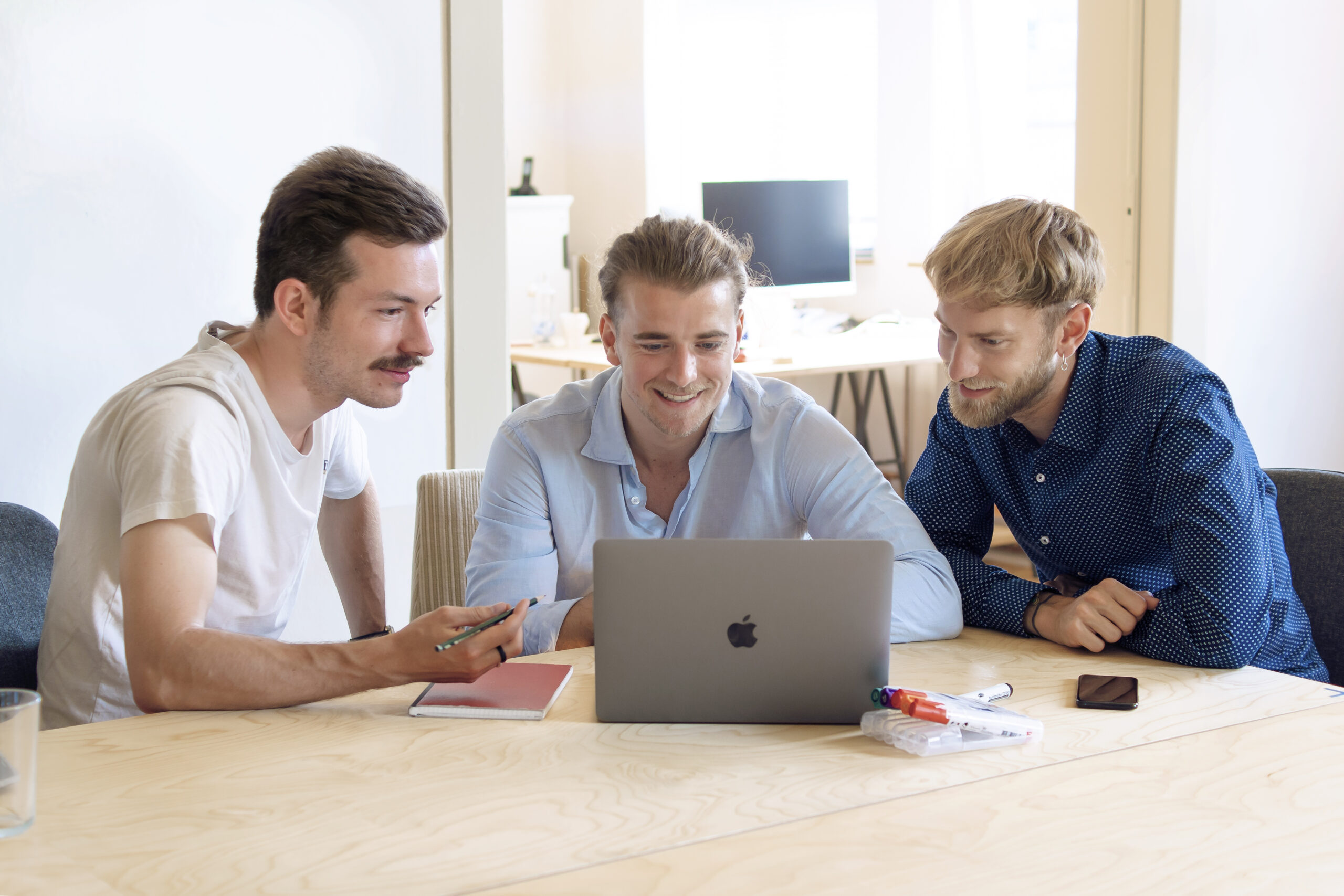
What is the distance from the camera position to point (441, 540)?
76.9 inches

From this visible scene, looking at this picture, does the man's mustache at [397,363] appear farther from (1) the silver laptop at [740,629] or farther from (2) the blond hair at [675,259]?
(1) the silver laptop at [740,629]

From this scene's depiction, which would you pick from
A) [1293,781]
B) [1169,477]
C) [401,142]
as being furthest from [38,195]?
[1293,781]

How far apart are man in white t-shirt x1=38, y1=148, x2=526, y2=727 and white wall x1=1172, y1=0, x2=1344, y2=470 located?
2.23 m

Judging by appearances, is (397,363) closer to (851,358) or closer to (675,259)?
(675,259)

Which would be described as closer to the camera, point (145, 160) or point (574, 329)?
point (145, 160)

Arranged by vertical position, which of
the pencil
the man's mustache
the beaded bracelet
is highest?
the man's mustache

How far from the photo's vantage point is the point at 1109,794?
3.28ft

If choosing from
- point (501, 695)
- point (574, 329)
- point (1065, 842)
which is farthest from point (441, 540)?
point (574, 329)

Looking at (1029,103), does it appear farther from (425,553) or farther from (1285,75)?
(425,553)

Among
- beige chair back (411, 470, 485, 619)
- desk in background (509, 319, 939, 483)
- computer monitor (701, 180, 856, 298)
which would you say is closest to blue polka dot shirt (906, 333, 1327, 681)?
beige chair back (411, 470, 485, 619)

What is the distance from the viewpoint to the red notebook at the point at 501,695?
47.0 inches

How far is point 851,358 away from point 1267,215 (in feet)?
4.72

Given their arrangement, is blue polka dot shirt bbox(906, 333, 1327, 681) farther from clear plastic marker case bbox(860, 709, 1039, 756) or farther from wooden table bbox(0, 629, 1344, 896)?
clear plastic marker case bbox(860, 709, 1039, 756)

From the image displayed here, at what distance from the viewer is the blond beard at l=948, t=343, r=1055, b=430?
1.59m
